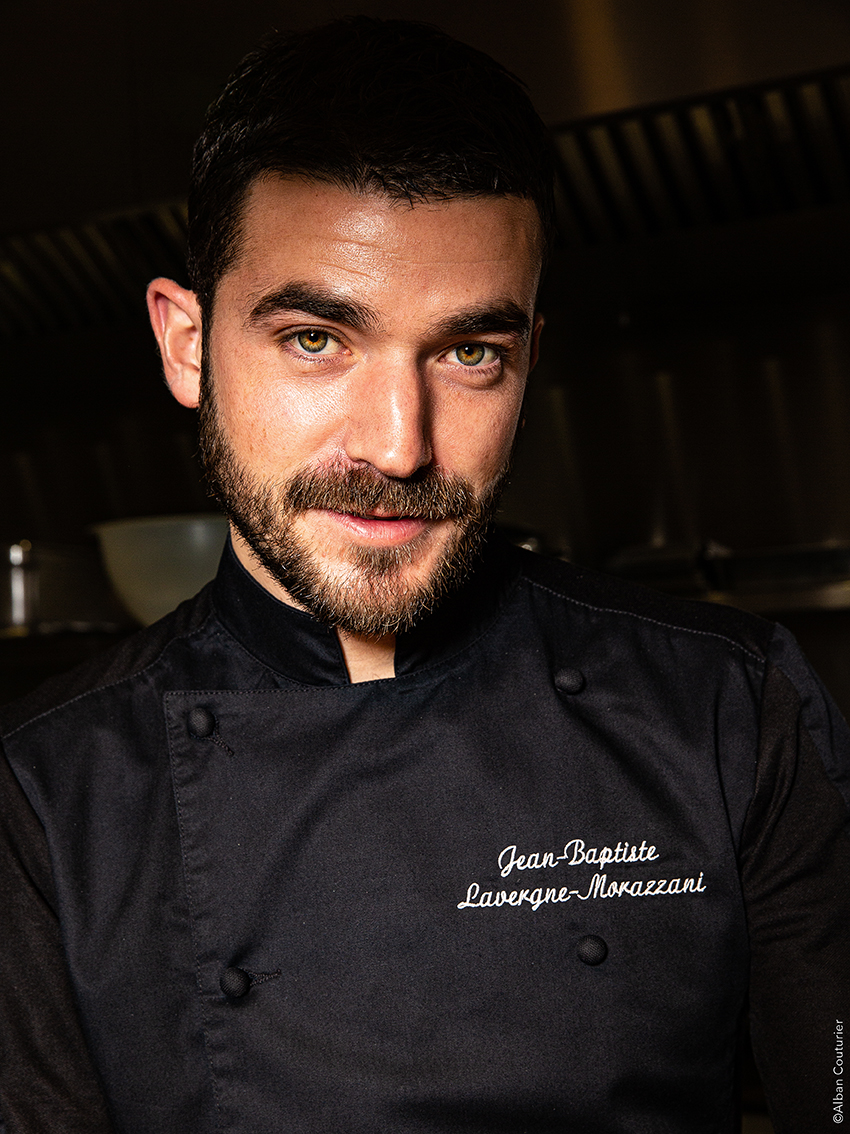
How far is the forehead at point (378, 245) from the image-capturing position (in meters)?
0.93

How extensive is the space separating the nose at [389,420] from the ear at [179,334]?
225 millimetres

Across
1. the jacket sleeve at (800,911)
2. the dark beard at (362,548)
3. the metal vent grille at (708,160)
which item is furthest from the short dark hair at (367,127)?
the metal vent grille at (708,160)

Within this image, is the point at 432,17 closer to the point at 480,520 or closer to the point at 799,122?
the point at 799,122

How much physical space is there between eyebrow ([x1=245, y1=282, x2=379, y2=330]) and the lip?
152mm

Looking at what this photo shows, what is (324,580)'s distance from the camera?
958mm

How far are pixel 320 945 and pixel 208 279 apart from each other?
588 millimetres

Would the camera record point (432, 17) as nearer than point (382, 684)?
No

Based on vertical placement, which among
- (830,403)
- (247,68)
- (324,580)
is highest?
(247,68)

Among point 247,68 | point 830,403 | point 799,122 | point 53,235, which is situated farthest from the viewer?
point 53,235

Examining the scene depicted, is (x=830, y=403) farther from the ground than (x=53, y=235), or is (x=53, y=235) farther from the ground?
(x=53, y=235)

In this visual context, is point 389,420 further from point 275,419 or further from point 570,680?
point 570,680

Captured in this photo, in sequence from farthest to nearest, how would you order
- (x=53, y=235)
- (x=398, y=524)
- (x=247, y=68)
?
1. (x=53, y=235)
2. (x=247, y=68)
3. (x=398, y=524)

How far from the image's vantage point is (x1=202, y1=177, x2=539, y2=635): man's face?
93cm

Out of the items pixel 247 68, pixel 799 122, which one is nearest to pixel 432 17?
pixel 799 122
